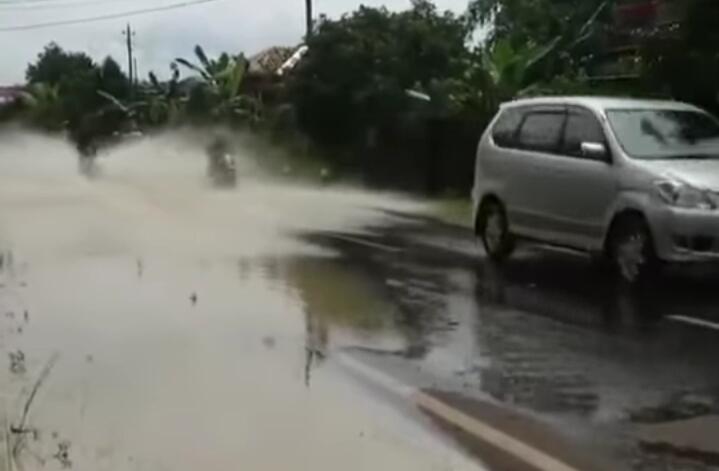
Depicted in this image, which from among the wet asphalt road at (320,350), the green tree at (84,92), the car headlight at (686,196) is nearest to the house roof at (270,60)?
the green tree at (84,92)

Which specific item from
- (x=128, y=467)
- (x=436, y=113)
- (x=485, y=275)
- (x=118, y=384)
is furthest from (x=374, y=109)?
(x=128, y=467)

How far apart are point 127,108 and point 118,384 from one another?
46978 mm

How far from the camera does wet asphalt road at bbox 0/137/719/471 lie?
8.30 m

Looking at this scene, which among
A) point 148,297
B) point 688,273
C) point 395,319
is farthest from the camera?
point 688,273

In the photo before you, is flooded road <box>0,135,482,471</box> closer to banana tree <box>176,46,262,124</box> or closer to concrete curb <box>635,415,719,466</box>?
concrete curb <box>635,415,719,466</box>

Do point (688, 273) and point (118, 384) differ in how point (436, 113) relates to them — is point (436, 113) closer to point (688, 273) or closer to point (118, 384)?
point (688, 273)

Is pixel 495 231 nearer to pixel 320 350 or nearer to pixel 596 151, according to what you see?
pixel 596 151

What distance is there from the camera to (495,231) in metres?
17.4

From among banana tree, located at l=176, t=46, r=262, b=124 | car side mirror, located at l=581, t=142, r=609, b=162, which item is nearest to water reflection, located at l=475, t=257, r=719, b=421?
car side mirror, located at l=581, t=142, r=609, b=162

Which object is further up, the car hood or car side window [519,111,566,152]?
car side window [519,111,566,152]

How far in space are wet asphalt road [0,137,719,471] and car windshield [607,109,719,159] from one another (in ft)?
4.00

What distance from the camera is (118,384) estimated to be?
999 centimetres

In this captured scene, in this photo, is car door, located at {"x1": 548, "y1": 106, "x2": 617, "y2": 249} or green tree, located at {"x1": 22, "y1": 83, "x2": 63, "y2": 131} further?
green tree, located at {"x1": 22, "y1": 83, "x2": 63, "y2": 131}

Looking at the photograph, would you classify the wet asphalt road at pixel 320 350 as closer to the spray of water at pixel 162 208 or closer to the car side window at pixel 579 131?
the spray of water at pixel 162 208
